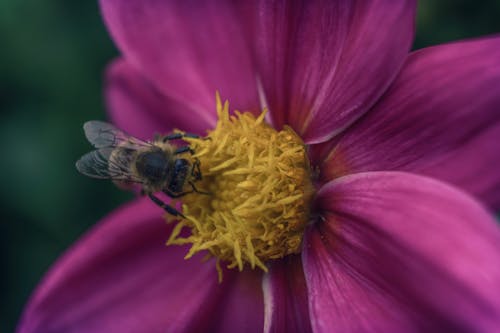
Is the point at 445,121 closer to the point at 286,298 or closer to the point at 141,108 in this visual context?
the point at 286,298

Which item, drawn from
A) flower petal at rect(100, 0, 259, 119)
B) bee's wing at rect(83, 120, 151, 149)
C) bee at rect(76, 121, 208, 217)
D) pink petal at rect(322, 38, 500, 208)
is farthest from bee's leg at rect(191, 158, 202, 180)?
pink petal at rect(322, 38, 500, 208)

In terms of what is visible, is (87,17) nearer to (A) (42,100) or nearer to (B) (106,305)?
(A) (42,100)

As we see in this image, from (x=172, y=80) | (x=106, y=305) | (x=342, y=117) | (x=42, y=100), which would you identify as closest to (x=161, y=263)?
(x=106, y=305)

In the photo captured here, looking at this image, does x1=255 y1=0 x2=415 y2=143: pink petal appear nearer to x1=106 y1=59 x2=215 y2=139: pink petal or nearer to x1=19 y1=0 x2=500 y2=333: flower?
x1=19 y1=0 x2=500 y2=333: flower

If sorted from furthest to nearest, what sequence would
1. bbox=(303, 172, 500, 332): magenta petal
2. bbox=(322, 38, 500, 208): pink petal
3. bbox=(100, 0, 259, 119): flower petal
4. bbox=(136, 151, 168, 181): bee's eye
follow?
bbox=(100, 0, 259, 119): flower petal < bbox=(136, 151, 168, 181): bee's eye < bbox=(322, 38, 500, 208): pink petal < bbox=(303, 172, 500, 332): magenta petal

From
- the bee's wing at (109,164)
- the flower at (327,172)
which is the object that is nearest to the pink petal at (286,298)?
the flower at (327,172)

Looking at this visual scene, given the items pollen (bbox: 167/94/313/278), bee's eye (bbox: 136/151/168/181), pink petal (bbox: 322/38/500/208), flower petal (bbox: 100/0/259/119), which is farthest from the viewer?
flower petal (bbox: 100/0/259/119)

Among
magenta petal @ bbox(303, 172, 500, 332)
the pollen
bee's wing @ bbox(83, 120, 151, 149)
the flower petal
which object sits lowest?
magenta petal @ bbox(303, 172, 500, 332)
